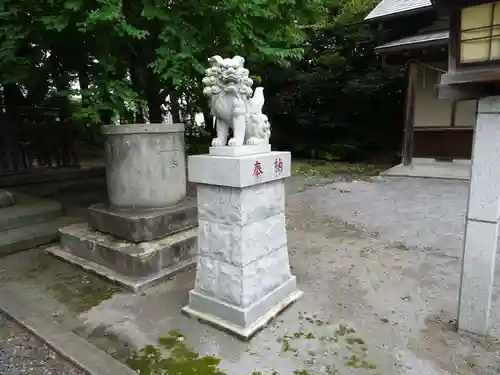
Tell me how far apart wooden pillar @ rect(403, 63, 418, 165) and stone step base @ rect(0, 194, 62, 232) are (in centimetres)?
937

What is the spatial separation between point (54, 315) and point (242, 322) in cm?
178

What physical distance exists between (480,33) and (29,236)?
18.6 feet

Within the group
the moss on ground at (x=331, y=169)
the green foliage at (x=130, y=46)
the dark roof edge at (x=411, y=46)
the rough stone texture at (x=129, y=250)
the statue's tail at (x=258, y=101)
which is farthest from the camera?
the moss on ground at (x=331, y=169)

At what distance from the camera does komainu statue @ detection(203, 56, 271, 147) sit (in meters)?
2.99

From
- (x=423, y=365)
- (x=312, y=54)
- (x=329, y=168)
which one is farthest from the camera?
(x=312, y=54)

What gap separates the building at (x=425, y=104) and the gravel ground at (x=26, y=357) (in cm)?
992

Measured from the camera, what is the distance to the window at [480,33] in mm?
2412

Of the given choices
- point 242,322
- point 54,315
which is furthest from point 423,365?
point 54,315

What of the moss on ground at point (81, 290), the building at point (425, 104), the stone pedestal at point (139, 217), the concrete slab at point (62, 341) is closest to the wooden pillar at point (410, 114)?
the building at point (425, 104)

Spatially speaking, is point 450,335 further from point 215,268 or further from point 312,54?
point 312,54

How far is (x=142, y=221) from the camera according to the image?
13.3ft

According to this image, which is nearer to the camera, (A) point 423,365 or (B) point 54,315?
(A) point 423,365

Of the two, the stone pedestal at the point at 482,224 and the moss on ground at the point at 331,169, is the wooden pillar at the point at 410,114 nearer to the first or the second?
the moss on ground at the point at 331,169

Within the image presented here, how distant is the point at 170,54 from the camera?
427 centimetres
